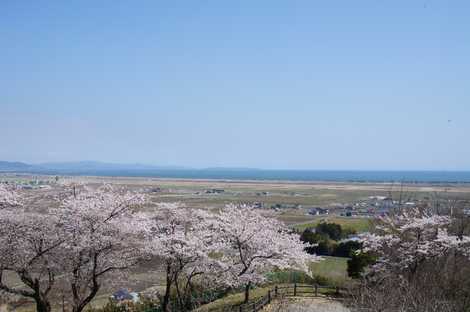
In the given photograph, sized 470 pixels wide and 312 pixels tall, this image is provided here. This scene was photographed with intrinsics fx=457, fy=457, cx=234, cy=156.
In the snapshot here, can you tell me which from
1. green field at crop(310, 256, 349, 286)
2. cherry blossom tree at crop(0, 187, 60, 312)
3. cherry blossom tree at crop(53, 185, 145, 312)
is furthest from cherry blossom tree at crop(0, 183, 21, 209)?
green field at crop(310, 256, 349, 286)

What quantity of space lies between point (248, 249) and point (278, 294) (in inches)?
162

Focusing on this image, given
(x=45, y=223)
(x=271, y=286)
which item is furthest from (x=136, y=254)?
(x=271, y=286)

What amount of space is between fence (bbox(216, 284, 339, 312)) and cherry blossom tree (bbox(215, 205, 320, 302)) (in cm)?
105

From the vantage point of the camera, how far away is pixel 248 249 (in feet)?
67.9

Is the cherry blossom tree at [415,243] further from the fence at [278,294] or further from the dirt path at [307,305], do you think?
the fence at [278,294]

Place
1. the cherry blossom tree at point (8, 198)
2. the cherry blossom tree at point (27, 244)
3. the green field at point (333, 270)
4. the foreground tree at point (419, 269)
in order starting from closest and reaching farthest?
the foreground tree at point (419, 269)
the cherry blossom tree at point (27, 244)
the cherry blossom tree at point (8, 198)
the green field at point (333, 270)

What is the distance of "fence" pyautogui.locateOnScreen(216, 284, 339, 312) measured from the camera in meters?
20.1

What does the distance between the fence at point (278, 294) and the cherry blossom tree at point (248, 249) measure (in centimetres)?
105

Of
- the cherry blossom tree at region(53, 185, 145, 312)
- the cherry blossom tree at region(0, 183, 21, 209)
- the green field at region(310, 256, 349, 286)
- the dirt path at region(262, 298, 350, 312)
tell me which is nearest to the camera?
the cherry blossom tree at region(53, 185, 145, 312)

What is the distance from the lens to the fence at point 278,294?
20116 millimetres

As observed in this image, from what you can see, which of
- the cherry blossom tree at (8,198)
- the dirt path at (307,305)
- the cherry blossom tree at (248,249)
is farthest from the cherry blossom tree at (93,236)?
the dirt path at (307,305)

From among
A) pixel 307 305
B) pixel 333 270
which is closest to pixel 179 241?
pixel 307 305

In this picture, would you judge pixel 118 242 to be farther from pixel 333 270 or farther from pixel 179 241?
pixel 333 270

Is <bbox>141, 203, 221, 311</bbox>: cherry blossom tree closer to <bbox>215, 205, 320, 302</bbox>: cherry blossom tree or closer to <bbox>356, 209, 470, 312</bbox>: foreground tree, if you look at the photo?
<bbox>215, 205, 320, 302</bbox>: cherry blossom tree
